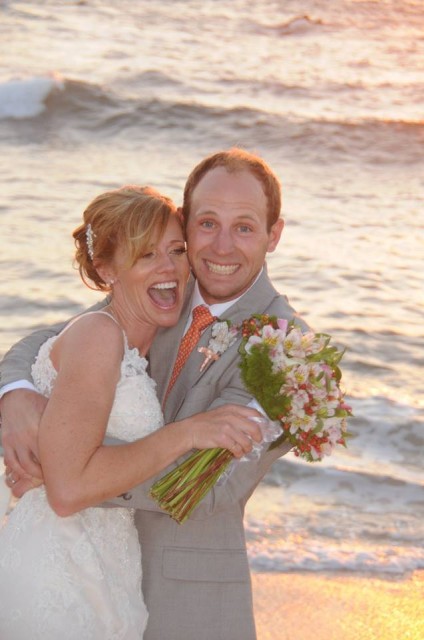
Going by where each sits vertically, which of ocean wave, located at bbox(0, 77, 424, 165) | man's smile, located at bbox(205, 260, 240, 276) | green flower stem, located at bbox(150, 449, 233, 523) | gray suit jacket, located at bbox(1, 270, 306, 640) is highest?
man's smile, located at bbox(205, 260, 240, 276)

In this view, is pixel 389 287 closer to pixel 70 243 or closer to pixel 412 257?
pixel 412 257

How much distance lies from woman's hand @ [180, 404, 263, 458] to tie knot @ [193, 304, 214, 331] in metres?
0.53

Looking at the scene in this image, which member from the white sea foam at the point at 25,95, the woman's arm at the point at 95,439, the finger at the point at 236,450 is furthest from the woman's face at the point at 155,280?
the white sea foam at the point at 25,95

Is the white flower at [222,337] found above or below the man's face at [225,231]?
below

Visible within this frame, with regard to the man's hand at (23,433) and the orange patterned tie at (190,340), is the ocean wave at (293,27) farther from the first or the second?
the man's hand at (23,433)

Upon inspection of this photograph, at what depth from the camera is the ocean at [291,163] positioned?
6.96 metres

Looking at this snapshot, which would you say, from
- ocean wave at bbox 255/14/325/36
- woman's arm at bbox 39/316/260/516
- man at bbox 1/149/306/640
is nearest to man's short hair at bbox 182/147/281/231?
man at bbox 1/149/306/640

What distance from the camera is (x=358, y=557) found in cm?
615

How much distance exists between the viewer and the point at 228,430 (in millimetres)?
3578

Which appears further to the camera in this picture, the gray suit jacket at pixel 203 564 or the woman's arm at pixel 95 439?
the gray suit jacket at pixel 203 564

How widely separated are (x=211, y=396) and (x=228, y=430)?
1.22ft

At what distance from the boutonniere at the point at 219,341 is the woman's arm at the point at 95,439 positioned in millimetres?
321

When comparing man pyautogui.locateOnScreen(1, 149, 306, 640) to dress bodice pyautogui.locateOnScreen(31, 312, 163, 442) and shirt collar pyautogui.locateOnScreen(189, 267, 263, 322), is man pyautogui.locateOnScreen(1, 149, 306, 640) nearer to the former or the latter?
shirt collar pyautogui.locateOnScreen(189, 267, 263, 322)

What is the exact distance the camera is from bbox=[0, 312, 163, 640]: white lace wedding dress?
3.67 metres
